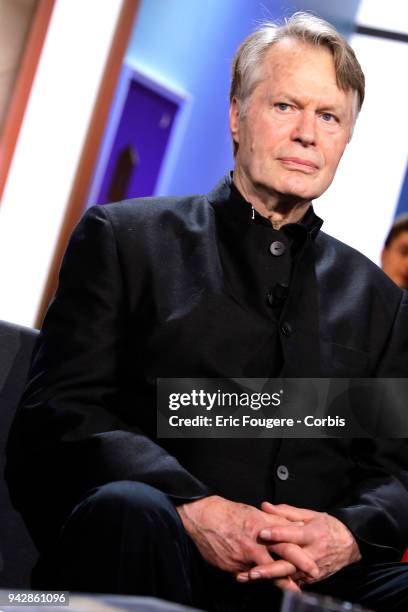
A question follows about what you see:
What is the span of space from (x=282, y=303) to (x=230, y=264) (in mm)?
136

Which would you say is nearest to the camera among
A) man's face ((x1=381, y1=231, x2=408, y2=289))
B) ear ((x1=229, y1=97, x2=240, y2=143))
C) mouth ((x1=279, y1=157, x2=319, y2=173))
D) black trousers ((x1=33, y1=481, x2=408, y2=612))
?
black trousers ((x1=33, y1=481, x2=408, y2=612))

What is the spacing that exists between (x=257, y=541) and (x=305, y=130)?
0.87 m

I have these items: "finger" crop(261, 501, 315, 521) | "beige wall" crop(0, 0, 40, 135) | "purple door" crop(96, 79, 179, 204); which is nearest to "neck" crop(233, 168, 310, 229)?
"finger" crop(261, 501, 315, 521)

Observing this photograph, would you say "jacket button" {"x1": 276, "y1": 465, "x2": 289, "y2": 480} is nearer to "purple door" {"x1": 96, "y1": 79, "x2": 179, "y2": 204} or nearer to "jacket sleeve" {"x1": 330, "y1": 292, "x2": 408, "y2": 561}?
"jacket sleeve" {"x1": 330, "y1": 292, "x2": 408, "y2": 561}

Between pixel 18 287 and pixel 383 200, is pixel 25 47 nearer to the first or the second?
pixel 18 287

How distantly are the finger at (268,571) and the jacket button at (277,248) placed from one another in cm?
66

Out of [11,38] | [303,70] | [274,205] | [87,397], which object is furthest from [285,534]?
[11,38]

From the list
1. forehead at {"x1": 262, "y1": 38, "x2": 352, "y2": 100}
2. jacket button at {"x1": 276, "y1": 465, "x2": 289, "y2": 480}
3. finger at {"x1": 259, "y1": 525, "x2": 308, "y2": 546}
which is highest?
forehead at {"x1": 262, "y1": 38, "x2": 352, "y2": 100}

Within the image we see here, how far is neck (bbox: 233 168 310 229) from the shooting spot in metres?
2.15

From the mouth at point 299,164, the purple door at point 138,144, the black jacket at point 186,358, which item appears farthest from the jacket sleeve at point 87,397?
the purple door at point 138,144

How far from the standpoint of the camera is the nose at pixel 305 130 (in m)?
2.11

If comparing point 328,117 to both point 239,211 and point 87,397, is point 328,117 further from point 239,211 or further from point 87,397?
point 87,397

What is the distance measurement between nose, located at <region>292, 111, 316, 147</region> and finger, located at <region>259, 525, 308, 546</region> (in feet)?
2.67

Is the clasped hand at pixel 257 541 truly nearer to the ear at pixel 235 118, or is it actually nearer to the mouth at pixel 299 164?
the mouth at pixel 299 164
